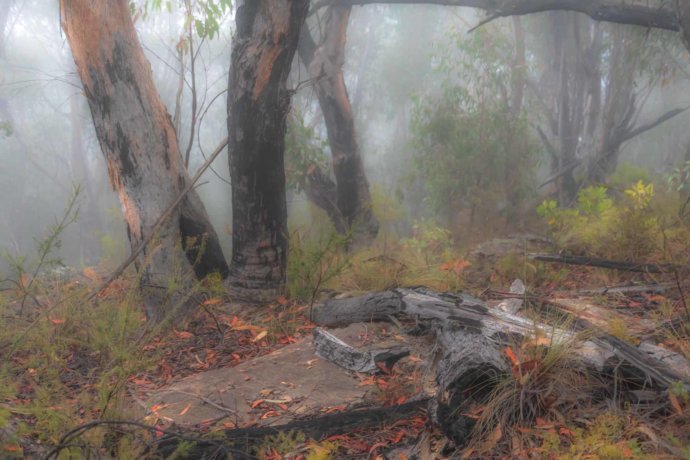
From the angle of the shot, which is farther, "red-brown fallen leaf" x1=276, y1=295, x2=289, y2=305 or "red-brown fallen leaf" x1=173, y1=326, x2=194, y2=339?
"red-brown fallen leaf" x1=276, y1=295, x2=289, y2=305

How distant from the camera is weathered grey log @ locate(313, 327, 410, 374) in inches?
146

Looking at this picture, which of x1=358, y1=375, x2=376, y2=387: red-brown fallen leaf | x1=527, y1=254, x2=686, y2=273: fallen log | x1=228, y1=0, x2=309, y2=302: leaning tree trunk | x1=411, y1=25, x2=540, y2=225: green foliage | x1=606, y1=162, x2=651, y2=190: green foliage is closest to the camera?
x1=358, y1=375, x2=376, y2=387: red-brown fallen leaf

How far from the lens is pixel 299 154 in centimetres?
888

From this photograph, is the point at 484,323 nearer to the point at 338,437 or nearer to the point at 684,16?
the point at 338,437

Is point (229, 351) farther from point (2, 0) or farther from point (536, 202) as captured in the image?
point (2, 0)

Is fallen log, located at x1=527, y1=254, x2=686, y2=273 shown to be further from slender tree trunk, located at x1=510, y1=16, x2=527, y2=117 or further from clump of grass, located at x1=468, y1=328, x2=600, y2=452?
slender tree trunk, located at x1=510, y1=16, x2=527, y2=117

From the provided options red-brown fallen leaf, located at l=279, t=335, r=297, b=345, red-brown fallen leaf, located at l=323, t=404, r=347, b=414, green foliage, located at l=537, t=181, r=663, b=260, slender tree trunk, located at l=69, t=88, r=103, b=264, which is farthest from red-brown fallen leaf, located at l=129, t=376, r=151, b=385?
slender tree trunk, located at l=69, t=88, r=103, b=264

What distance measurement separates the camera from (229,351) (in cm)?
455

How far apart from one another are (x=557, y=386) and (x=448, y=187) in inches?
381

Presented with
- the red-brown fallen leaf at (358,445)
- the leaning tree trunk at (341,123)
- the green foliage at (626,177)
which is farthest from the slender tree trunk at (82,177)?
the red-brown fallen leaf at (358,445)

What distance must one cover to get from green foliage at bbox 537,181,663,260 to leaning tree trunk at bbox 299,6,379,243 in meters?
2.78

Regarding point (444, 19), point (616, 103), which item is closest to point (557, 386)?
point (616, 103)

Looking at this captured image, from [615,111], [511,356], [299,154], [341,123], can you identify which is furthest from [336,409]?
[615,111]

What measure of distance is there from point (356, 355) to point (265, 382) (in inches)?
23.2
